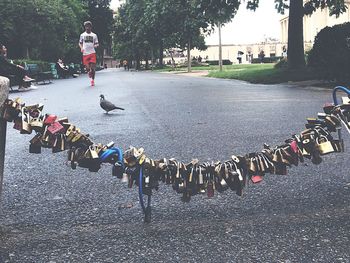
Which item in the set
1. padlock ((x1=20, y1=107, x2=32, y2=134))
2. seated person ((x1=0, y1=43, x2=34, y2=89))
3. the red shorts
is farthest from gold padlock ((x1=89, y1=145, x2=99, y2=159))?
the red shorts

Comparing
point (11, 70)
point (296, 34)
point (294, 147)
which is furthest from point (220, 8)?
point (294, 147)

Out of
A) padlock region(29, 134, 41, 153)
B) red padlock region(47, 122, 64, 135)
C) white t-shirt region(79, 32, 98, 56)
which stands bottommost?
padlock region(29, 134, 41, 153)

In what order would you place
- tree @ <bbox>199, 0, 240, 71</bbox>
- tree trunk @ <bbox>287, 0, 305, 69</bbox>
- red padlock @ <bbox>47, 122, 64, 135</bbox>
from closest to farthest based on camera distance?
red padlock @ <bbox>47, 122, 64, 135</bbox>
tree trunk @ <bbox>287, 0, 305, 69</bbox>
tree @ <bbox>199, 0, 240, 71</bbox>

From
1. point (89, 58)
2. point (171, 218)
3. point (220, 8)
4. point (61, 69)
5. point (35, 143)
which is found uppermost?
point (220, 8)

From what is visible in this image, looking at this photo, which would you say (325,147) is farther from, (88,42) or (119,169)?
(88,42)

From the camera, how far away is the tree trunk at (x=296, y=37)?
21.2 m

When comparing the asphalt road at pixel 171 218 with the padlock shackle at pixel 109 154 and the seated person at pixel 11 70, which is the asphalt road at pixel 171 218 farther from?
the seated person at pixel 11 70

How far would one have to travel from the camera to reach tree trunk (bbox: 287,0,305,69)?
69.4ft

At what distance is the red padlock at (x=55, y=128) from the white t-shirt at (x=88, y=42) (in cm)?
1391

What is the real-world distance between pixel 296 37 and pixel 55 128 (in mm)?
20013

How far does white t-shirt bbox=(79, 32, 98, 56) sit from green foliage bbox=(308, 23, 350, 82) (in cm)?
721

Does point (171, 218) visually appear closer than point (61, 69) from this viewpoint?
Yes

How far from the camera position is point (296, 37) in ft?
69.4

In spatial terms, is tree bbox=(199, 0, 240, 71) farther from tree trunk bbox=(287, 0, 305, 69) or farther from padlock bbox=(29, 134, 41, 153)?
padlock bbox=(29, 134, 41, 153)
